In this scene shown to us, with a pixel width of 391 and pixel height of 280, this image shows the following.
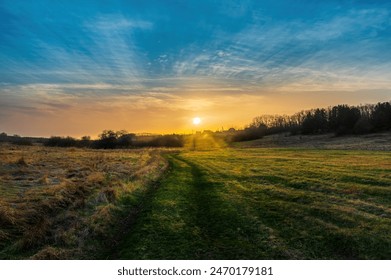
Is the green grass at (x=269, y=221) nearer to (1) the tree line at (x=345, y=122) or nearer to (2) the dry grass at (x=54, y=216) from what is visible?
(2) the dry grass at (x=54, y=216)

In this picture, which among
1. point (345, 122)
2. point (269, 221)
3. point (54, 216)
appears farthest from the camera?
point (345, 122)

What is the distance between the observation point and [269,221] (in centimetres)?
1495

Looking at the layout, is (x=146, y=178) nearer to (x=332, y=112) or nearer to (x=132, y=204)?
(x=132, y=204)

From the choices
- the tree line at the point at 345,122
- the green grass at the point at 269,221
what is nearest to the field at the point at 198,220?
the green grass at the point at 269,221

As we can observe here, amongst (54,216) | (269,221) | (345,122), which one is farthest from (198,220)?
(345,122)

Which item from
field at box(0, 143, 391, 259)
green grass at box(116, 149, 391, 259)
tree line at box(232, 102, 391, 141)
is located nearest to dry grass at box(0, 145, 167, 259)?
field at box(0, 143, 391, 259)

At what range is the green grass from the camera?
11.2 m

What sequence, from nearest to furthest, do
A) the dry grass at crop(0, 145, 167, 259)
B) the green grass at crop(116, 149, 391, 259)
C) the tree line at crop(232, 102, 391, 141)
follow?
the green grass at crop(116, 149, 391, 259) → the dry grass at crop(0, 145, 167, 259) → the tree line at crop(232, 102, 391, 141)

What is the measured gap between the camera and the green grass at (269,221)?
36.8ft

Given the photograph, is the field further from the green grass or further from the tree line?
the tree line

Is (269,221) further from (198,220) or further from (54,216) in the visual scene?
(54,216)

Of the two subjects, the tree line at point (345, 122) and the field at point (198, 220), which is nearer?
the field at point (198, 220)

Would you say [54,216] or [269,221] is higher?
[54,216]
